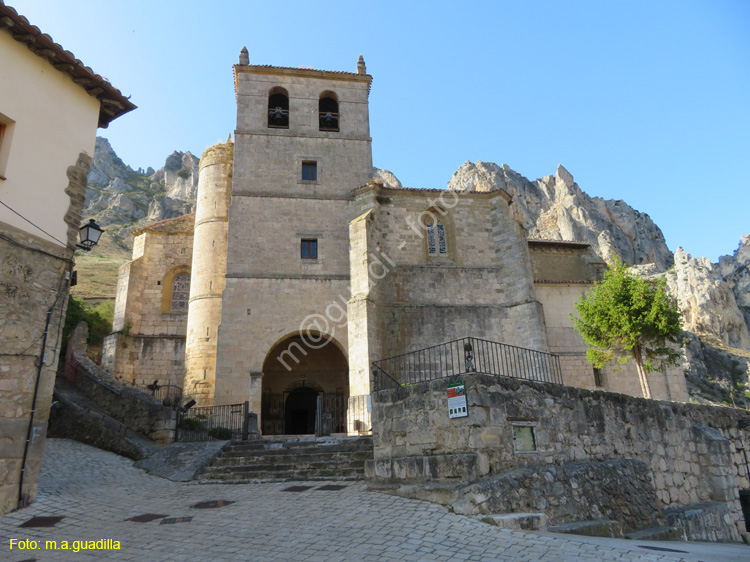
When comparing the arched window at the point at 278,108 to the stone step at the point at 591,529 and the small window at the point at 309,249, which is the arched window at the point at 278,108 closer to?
the small window at the point at 309,249

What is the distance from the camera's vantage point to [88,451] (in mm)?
12828

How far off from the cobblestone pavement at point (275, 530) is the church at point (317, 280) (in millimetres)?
7262

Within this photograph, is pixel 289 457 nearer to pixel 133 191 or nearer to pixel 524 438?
pixel 524 438

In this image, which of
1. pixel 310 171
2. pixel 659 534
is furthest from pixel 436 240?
pixel 659 534

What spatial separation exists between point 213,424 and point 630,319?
43.3ft

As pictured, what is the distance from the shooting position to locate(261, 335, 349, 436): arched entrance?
1970 cm

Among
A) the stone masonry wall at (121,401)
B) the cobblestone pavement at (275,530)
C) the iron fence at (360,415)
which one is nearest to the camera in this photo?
the cobblestone pavement at (275,530)

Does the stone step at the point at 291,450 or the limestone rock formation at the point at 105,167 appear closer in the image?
the stone step at the point at 291,450

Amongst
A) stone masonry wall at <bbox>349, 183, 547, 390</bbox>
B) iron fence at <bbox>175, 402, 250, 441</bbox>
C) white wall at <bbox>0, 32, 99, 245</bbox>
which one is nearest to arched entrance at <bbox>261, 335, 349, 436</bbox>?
iron fence at <bbox>175, 402, 250, 441</bbox>

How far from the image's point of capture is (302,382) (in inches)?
796

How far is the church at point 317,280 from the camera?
17812mm

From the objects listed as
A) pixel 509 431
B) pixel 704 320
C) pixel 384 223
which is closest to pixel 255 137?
pixel 384 223

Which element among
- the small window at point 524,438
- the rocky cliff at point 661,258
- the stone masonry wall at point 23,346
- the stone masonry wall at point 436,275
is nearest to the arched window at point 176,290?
the stone masonry wall at point 436,275

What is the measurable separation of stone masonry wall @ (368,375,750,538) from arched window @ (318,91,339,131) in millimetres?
15975
